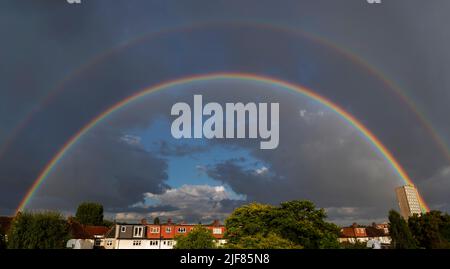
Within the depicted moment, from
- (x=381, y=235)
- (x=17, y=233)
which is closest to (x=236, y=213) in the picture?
(x=17, y=233)

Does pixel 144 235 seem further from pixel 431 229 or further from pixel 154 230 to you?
pixel 431 229

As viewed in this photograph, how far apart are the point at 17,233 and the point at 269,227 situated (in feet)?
105

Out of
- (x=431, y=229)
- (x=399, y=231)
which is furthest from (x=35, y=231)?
(x=431, y=229)

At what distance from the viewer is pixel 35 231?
3709 cm

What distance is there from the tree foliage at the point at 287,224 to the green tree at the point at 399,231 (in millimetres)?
29557

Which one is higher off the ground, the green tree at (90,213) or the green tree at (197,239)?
the green tree at (90,213)

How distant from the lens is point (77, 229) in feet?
230

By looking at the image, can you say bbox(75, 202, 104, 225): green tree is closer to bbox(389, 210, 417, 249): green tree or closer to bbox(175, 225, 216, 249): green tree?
bbox(175, 225, 216, 249): green tree

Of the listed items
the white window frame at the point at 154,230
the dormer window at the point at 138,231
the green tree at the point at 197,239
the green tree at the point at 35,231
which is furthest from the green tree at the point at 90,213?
the green tree at the point at 197,239

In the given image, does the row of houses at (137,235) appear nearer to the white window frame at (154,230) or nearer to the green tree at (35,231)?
the white window frame at (154,230)

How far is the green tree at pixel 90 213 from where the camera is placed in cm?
11646

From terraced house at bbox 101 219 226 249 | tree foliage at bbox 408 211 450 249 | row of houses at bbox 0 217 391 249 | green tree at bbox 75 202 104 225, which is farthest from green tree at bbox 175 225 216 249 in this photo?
green tree at bbox 75 202 104 225
